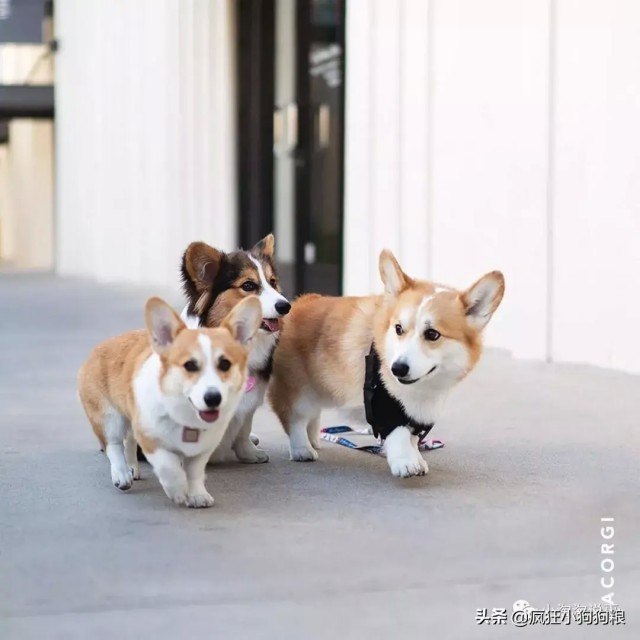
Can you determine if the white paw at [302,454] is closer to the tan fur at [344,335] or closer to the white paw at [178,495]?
the tan fur at [344,335]

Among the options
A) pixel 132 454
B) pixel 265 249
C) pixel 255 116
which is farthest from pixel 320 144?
pixel 132 454

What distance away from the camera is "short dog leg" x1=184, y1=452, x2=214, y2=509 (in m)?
2.74

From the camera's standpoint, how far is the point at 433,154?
645 cm

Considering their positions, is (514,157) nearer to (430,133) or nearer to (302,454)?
(430,133)

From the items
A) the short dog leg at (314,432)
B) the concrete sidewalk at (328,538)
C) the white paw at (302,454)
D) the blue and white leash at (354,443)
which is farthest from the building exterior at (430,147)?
the white paw at (302,454)

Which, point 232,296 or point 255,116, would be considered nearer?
point 232,296

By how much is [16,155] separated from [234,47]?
52.6 ft

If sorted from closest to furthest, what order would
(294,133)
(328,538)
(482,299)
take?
(328,538) → (482,299) → (294,133)

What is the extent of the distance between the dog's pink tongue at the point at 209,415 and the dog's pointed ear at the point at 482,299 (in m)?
0.73

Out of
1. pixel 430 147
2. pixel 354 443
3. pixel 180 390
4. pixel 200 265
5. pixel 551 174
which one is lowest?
pixel 354 443

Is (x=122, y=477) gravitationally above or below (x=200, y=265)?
below

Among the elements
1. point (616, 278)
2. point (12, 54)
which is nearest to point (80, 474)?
point (616, 278)

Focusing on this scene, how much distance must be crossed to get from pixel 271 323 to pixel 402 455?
1.63 ft

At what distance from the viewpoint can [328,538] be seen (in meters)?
2.48
